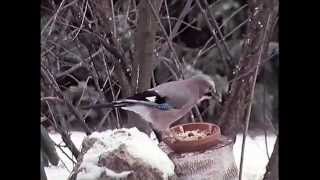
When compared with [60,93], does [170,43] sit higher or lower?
higher

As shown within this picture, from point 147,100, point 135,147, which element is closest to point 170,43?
point 147,100

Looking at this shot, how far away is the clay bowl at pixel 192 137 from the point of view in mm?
2314

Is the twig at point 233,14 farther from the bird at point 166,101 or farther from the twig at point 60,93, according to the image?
the twig at point 60,93

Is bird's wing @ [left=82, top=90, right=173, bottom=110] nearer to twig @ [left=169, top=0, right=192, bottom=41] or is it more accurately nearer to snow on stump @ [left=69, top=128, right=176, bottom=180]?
snow on stump @ [left=69, top=128, right=176, bottom=180]

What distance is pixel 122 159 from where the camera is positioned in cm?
226

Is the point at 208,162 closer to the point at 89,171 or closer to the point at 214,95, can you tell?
the point at 214,95

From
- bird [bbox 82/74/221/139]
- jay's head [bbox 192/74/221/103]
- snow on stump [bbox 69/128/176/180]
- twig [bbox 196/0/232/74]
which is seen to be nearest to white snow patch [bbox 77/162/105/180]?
snow on stump [bbox 69/128/176/180]

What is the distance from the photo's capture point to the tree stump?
2.31 m

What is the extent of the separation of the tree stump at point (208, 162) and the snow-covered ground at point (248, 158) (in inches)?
1.0

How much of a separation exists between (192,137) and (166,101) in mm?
123

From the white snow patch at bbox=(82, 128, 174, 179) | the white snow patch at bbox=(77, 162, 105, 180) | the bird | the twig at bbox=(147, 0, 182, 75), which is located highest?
the twig at bbox=(147, 0, 182, 75)

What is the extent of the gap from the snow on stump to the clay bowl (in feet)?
0.15
